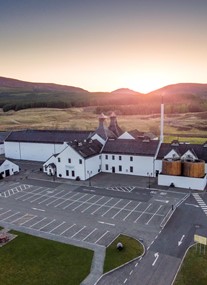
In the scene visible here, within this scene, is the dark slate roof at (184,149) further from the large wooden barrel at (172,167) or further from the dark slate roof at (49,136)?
the dark slate roof at (49,136)

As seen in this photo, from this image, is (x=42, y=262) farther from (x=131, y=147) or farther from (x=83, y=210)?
(x=131, y=147)

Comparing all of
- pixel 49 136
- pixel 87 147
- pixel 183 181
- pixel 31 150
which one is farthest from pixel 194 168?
pixel 31 150

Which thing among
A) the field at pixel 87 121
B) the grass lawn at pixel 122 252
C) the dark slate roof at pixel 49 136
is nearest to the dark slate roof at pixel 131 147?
the dark slate roof at pixel 49 136

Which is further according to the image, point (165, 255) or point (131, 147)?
point (131, 147)

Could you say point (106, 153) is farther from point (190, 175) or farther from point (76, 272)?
point (76, 272)

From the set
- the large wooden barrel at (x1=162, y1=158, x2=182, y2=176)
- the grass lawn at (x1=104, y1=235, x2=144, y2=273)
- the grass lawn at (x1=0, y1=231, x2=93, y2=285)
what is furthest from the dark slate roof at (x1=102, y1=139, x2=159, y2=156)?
the grass lawn at (x1=0, y1=231, x2=93, y2=285)

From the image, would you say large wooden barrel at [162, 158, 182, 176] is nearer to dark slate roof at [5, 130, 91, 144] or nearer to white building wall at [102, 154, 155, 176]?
white building wall at [102, 154, 155, 176]

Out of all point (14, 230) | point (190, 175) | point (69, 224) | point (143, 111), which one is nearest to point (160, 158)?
point (190, 175)
